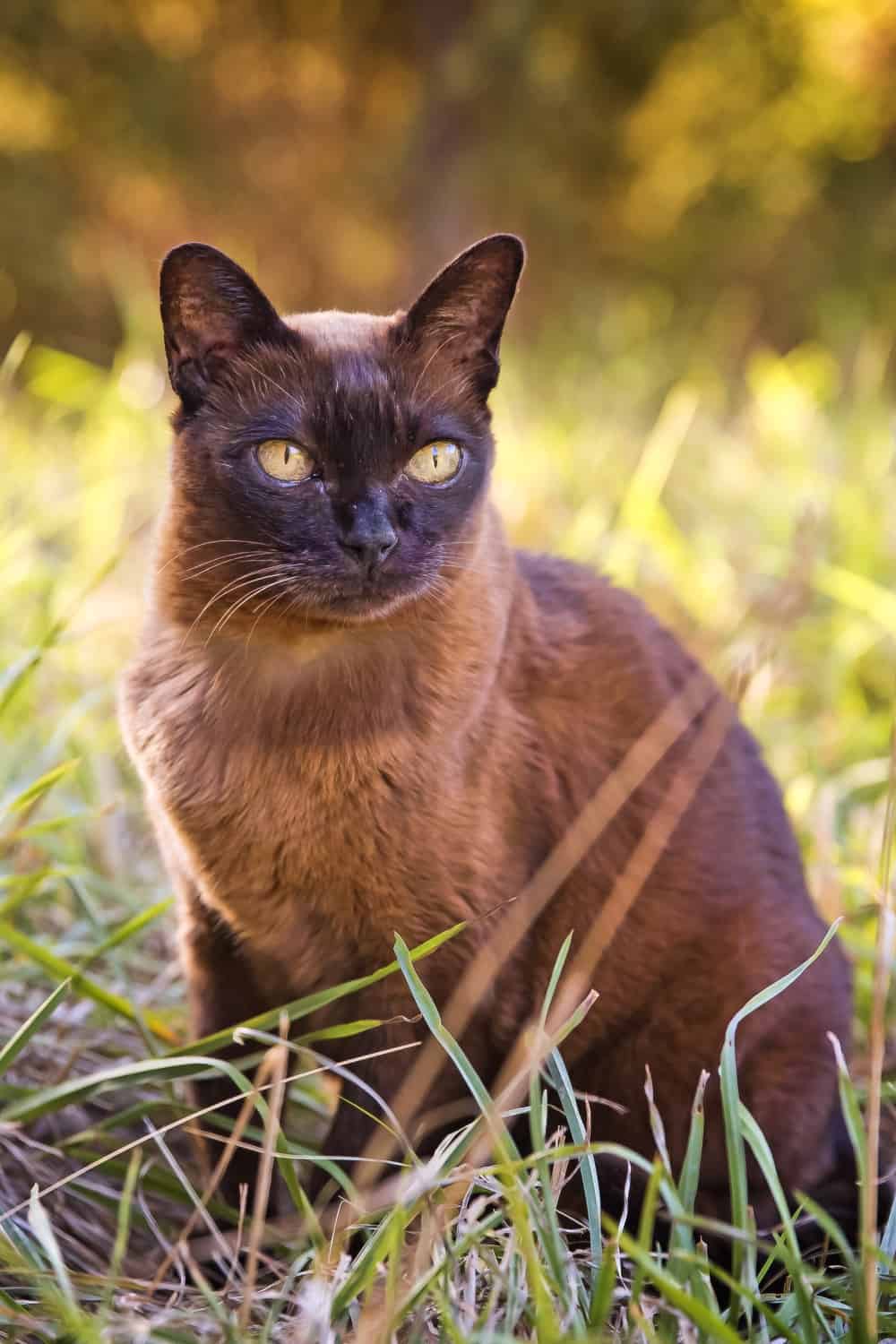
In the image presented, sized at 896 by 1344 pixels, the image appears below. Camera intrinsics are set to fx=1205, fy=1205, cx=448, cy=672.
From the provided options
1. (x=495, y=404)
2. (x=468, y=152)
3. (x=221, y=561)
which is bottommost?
(x=221, y=561)

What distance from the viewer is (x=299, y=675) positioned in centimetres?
138

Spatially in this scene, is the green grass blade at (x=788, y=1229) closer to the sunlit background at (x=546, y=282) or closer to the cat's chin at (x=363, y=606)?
the cat's chin at (x=363, y=606)

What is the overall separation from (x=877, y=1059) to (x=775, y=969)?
23.2 inches

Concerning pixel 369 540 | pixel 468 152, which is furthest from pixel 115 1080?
pixel 468 152

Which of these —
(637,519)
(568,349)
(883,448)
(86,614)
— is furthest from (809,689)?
(568,349)

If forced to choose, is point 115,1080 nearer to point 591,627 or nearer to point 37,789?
point 37,789

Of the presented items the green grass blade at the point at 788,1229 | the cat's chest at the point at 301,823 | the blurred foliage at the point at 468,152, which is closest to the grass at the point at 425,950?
the green grass blade at the point at 788,1229

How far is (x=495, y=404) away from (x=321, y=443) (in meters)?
3.05

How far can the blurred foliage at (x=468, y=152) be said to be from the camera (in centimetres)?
601

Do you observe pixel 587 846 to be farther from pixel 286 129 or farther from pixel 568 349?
pixel 286 129

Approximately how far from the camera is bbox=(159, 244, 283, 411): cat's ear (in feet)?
4.38

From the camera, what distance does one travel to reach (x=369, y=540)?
128cm

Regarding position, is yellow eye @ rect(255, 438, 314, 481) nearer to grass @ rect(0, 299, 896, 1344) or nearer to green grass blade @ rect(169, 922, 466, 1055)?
grass @ rect(0, 299, 896, 1344)

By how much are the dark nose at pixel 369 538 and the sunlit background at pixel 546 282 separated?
49 centimetres
